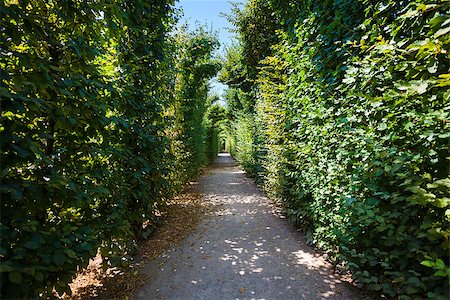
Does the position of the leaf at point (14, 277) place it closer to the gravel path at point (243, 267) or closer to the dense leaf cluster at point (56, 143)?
the dense leaf cluster at point (56, 143)

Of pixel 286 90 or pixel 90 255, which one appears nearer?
pixel 90 255

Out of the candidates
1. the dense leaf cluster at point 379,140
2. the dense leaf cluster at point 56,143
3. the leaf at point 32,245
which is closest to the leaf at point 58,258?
the dense leaf cluster at point 56,143

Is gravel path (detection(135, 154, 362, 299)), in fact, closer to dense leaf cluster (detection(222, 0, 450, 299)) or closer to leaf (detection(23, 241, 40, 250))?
dense leaf cluster (detection(222, 0, 450, 299))

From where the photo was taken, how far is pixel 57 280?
71.3 inches

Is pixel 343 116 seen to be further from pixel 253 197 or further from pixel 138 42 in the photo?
pixel 253 197

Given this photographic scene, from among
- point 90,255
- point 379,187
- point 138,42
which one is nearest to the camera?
point 90,255

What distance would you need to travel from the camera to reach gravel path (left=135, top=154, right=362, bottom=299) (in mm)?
2672

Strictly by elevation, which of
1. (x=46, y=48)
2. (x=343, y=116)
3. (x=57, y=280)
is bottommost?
(x=57, y=280)

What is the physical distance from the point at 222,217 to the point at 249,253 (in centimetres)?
188

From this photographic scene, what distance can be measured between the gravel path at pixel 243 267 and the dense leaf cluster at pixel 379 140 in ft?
1.15

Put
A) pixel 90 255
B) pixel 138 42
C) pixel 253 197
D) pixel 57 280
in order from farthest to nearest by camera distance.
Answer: pixel 253 197 → pixel 138 42 → pixel 90 255 → pixel 57 280

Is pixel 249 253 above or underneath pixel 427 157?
underneath

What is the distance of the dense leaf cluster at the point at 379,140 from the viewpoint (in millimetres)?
1748

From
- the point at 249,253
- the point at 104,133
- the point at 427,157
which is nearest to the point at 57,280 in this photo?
the point at 104,133
